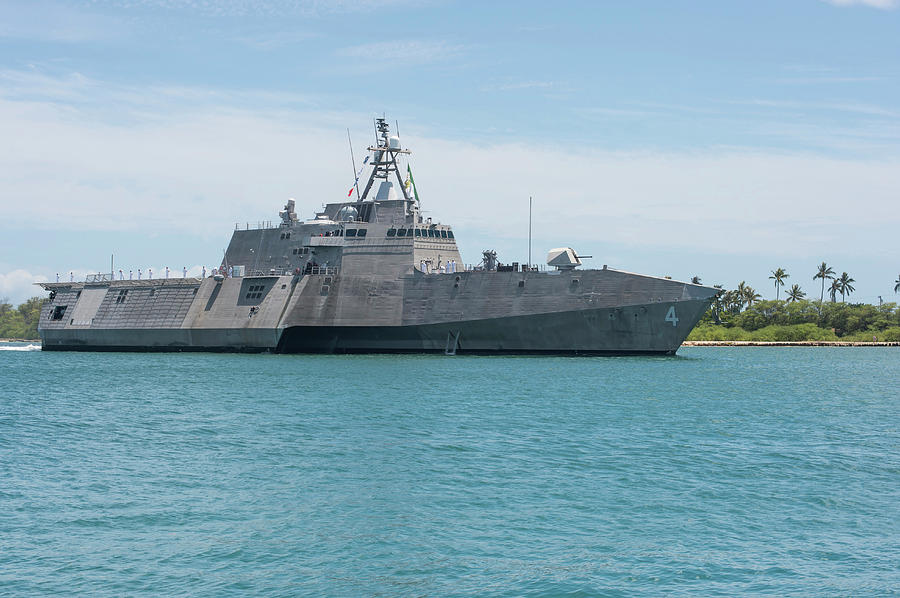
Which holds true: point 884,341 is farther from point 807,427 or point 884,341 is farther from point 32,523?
point 32,523

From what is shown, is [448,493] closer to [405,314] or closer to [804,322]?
[405,314]

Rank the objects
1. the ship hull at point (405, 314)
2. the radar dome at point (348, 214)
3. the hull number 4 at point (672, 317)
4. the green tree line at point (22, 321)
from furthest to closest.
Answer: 1. the green tree line at point (22, 321)
2. the radar dome at point (348, 214)
3. the ship hull at point (405, 314)
4. the hull number 4 at point (672, 317)

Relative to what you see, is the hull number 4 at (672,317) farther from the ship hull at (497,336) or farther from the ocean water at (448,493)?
the ocean water at (448,493)

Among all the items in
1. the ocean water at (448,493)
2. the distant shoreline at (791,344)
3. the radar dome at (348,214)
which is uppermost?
the radar dome at (348,214)

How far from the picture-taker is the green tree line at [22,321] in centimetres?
15875

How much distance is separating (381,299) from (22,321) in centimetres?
13915

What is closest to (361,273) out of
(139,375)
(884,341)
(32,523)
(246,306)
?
(246,306)

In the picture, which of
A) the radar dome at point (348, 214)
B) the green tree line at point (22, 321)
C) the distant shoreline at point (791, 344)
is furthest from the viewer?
the green tree line at point (22, 321)

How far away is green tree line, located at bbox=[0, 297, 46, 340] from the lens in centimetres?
15875

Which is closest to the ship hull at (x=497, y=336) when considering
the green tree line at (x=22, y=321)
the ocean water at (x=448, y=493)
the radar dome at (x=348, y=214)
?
the radar dome at (x=348, y=214)

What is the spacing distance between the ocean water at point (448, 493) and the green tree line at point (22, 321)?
135 metres

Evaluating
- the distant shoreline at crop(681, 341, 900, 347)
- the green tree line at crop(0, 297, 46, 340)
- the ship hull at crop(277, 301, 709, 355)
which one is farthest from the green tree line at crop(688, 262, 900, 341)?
the green tree line at crop(0, 297, 46, 340)

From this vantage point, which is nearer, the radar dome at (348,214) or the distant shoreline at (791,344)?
the radar dome at (348,214)

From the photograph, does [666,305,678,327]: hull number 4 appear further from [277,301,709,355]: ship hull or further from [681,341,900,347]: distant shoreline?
[681,341,900,347]: distant shoreline
